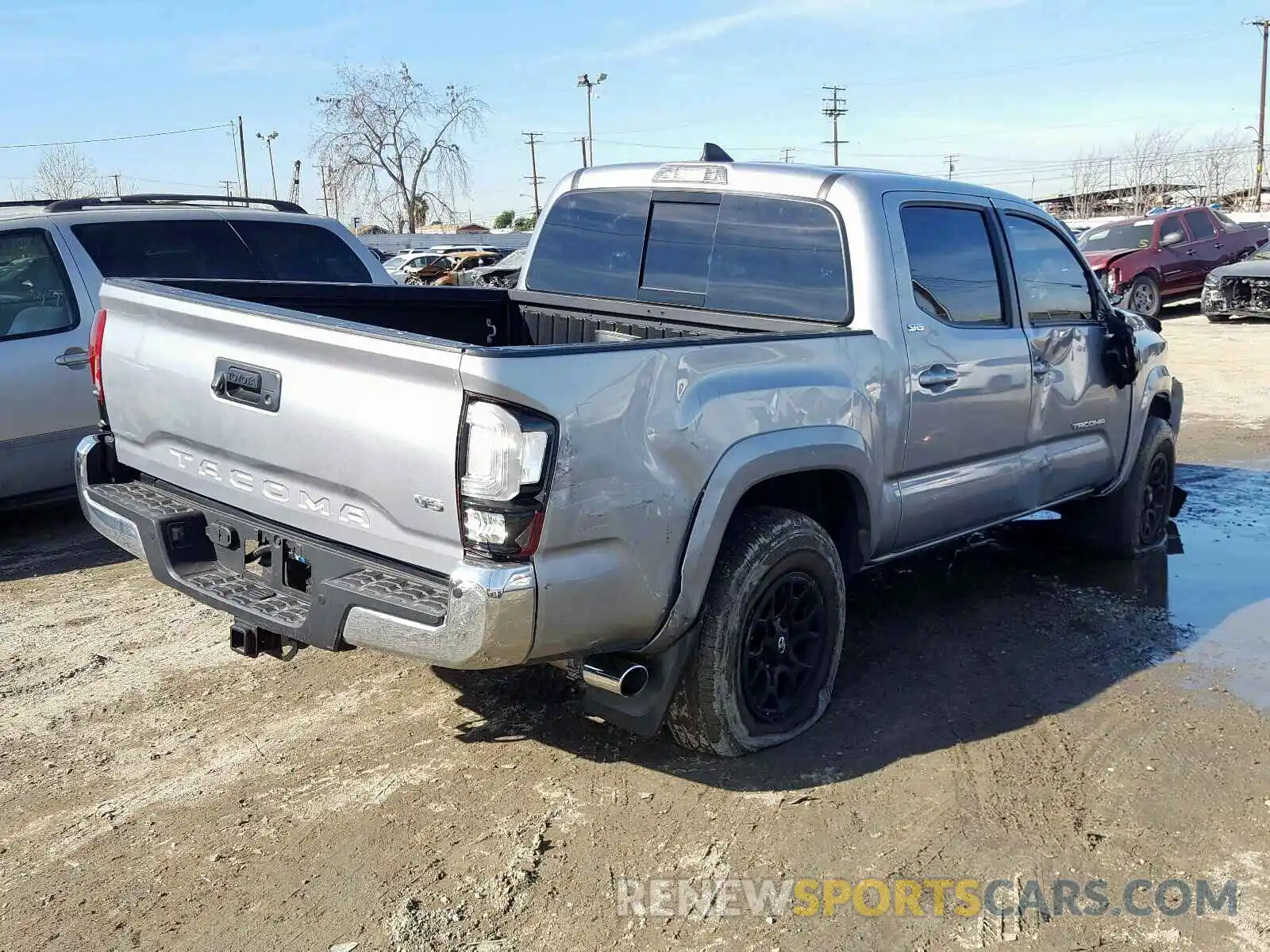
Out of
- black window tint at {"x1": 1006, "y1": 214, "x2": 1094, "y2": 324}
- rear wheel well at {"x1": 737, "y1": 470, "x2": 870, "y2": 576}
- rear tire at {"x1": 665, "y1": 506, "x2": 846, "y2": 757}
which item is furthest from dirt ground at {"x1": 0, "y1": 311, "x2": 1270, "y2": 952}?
black window tint at {"x1": 1006, "y1": 214, "x2": 1094, "y2": 324}

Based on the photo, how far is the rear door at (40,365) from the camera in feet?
20.7

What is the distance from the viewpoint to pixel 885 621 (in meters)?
5.32

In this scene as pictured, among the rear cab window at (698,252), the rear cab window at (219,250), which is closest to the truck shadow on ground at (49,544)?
the rear cab window at (219,250)

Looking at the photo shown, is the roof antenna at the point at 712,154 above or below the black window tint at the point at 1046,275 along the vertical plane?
above

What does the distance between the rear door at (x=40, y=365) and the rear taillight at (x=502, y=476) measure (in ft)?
14.5

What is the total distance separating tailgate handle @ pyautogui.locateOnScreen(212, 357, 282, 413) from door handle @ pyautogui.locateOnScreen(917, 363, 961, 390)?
92.4 inches

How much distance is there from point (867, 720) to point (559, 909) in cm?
160

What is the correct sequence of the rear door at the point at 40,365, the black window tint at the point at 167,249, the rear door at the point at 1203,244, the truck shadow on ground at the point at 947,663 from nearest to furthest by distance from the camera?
1. the truck shadow on ground at the point at 947,663
2. the rear door at the point at 40,365
3. the black window tint at the point at 167,249
4. the rear door at the point at 1203,244

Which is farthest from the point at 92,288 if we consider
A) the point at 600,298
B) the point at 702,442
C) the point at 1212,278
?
the point at 1212,278

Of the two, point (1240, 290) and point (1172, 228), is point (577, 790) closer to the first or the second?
point (1240, 290)

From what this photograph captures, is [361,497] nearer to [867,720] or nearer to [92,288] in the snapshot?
[867,720]

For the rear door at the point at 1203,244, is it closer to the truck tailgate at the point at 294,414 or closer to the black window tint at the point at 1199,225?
the black window tint at the point at 1199,225

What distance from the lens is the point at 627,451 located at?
3195mm

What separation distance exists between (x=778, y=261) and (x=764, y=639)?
154 centimetres
